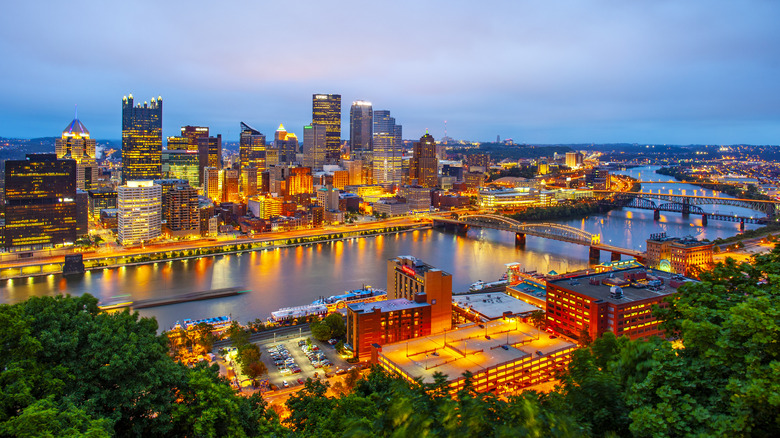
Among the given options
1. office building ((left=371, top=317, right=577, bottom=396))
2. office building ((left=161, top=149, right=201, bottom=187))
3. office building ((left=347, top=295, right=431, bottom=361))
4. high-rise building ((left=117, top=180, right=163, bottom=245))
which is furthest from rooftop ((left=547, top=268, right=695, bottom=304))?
office building ((left=161, top=149, right=201, bottom=187))

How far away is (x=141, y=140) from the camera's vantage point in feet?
86.9

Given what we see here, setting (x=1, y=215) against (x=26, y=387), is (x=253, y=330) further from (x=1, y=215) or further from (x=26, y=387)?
(x=1, y=215)

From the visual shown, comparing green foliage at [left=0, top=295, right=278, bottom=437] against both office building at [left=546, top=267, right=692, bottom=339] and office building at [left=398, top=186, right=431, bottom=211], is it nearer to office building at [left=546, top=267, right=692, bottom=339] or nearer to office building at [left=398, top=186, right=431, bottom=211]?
office building at [left=546, top=267, right=692, bottom=339]

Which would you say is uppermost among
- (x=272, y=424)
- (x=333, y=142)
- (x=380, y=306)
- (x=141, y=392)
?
(x=333, y=142)

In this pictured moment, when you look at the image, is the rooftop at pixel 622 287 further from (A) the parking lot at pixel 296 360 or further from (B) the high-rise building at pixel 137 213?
(B) the high-rise building at pixel 137 213

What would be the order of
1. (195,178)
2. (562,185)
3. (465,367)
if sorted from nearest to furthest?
(465,367), (195,178), (562,185)

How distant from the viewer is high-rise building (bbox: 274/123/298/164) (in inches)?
1572

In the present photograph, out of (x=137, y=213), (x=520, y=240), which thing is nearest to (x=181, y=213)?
(x=137, y=213)

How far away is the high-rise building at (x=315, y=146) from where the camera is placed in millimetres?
38469

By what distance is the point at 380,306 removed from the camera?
24.5 feet

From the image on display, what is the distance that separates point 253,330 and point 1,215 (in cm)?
1313

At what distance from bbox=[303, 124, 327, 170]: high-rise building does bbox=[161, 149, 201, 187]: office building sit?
11.0m

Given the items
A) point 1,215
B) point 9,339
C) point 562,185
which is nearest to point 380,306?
point 9,339

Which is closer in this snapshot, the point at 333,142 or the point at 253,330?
the point at 253,330
